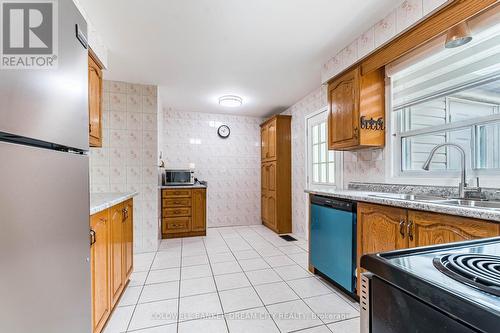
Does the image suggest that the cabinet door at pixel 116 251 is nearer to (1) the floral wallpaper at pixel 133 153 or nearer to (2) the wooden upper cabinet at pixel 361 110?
(1) the floral wallpaper at pixel 133 153

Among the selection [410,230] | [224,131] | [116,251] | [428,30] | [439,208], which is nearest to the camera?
[439,208]

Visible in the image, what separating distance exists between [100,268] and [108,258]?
0.17 metres

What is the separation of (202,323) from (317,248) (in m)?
1.32

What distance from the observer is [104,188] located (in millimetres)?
3258

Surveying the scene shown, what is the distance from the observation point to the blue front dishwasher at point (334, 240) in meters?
1.98

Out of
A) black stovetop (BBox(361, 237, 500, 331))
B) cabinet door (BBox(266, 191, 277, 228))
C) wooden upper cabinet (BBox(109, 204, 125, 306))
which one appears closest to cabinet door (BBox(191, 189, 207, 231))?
cabinet door (BBox(266, 191, 277, 228))

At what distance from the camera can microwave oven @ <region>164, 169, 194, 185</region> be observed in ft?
13.8

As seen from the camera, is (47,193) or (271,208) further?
(271,208)

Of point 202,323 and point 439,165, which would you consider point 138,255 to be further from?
point 439,165

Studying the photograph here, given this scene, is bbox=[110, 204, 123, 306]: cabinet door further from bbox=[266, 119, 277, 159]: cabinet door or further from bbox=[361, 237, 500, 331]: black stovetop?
bbox=[266, 119, 277, 159]: cabinet door

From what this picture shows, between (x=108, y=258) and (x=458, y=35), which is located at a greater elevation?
(x=458, y=35)

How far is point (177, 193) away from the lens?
4086 mm

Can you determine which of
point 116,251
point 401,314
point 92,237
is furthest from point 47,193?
point 116,251

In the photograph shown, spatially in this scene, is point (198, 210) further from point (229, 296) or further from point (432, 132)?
point (432, 132)
